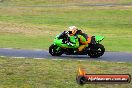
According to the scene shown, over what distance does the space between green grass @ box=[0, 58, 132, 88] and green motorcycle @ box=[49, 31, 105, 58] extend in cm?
257

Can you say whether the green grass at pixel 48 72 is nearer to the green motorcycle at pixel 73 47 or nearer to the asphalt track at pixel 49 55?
the asphalt track at pixel 49 55

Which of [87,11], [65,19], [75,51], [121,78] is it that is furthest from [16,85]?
[87,11]

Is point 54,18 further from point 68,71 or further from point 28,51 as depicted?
point 68,71

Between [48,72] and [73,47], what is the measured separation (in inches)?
237

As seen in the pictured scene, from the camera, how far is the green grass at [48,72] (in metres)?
13.1

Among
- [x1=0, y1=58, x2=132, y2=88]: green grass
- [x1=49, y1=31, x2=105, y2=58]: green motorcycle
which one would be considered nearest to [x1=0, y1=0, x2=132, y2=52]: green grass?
[x1=49, y1=31, x2=105, y2=58]: green motorcycle

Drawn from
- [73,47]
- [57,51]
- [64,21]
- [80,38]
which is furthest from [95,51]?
[64,21]

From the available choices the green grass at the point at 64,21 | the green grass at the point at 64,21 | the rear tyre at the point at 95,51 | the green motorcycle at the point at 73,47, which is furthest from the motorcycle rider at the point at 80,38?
the green grass at the point at 64,21

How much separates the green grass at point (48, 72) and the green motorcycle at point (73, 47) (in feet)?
8.45

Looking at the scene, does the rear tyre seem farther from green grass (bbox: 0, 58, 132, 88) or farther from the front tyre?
green grass (bbox: 0, 58, 132, 88)

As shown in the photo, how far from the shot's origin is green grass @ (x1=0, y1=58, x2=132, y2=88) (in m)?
13.1

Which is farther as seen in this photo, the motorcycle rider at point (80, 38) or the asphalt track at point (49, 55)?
the motorcycle rider at point (80, 38)

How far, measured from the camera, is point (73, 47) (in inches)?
816

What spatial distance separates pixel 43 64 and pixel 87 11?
139ft
